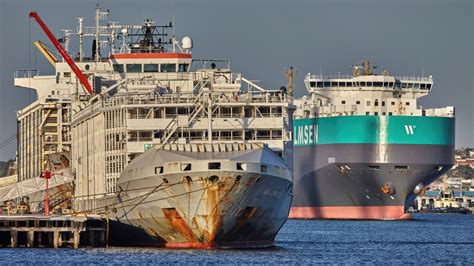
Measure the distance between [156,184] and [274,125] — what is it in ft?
24.3

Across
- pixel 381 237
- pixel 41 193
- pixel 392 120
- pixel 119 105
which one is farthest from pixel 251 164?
pixel 392 120

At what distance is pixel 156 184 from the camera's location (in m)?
67.9

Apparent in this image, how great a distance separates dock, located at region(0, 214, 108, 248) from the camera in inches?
2879

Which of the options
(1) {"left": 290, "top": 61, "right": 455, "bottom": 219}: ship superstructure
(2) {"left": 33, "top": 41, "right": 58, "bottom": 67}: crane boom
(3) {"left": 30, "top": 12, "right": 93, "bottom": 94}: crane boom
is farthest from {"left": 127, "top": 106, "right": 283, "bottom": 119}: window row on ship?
(1) {"left": 290, "top": 61, "right": 455, "bottom": 219}: ship superstructure

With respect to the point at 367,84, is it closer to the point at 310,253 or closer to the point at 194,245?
the point at 310,253

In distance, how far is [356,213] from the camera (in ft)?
459

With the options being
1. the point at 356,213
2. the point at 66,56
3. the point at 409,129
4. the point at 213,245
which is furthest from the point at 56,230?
the point at 356,213

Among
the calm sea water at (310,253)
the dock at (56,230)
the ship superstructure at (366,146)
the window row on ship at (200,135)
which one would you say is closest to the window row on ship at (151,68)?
the calm sea water at (310,253)

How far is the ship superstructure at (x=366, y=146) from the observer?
444 feet

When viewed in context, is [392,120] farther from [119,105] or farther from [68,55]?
[119,105]

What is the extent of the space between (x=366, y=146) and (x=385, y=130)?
7.57 feet

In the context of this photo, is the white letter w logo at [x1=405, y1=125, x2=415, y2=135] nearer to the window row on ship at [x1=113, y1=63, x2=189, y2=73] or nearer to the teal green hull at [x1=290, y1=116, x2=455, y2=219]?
the teal green hull at [x1=290, y1=116, x2=455, y2=219]

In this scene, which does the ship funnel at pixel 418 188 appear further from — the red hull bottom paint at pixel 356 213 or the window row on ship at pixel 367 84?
the window row on ship at pixel 367 84

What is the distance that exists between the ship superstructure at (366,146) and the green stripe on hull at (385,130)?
0.08m
